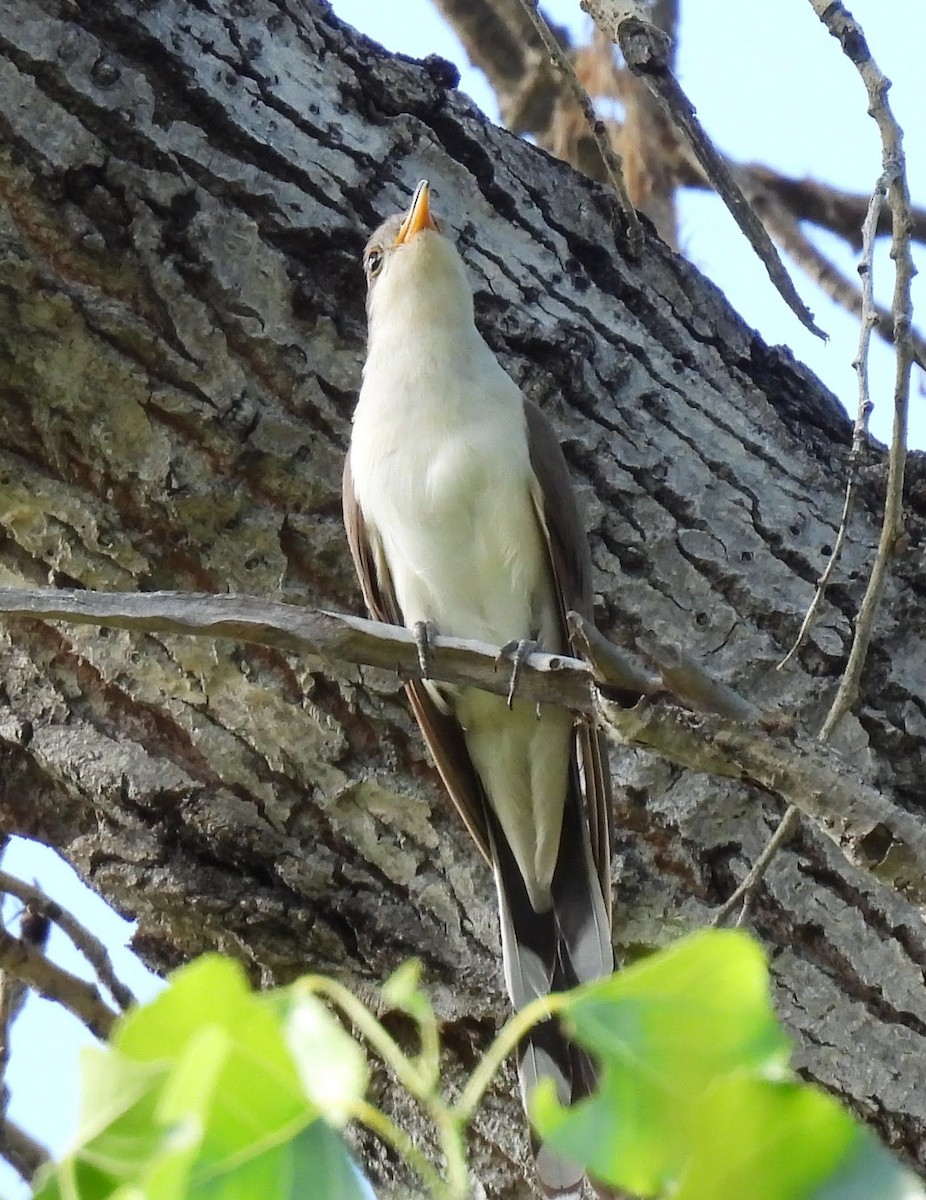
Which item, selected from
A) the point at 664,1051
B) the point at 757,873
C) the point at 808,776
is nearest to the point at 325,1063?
the point at 664,1051

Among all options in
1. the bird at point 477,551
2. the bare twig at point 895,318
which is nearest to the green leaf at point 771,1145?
the bare twig at point 895,318

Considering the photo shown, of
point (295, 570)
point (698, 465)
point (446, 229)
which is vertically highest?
point (446, 229)

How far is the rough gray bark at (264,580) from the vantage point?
97.5 inches

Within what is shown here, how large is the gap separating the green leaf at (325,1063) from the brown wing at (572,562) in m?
1.68

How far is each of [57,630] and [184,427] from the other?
17.9 inches

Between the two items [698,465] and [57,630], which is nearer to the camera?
[57,630]

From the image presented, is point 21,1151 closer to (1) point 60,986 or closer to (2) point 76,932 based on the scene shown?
(1) point 60,986

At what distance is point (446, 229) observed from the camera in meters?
3.03

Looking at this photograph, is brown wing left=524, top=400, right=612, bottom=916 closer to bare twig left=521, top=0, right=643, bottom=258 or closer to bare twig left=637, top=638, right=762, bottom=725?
bare twig left=521, top=0, right=643, bottom=258

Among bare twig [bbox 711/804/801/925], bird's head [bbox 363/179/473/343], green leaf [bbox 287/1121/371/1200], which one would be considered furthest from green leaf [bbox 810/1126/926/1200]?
bird's head [bbox 363/179/473/343]

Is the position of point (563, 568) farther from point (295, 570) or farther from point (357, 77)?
point (357, 77)

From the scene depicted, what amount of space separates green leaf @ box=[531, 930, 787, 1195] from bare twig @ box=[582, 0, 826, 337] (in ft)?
6.21

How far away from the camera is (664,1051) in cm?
76

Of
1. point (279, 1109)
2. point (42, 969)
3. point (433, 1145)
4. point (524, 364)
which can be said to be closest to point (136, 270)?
point (524, 364)
